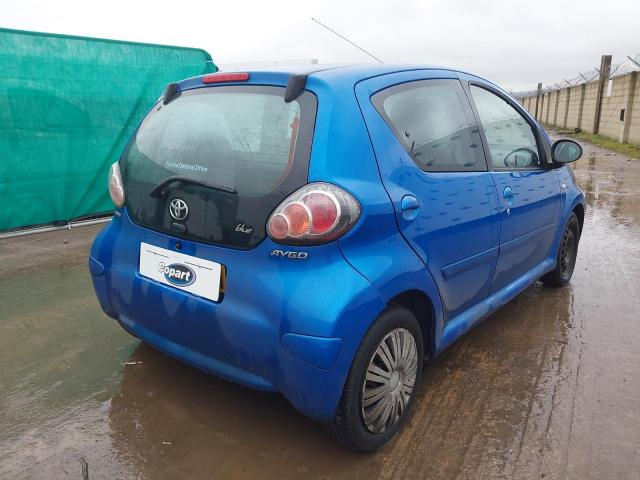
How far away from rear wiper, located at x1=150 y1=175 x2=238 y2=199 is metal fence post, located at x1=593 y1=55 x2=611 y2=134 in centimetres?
2492

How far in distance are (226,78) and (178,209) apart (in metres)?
0.64

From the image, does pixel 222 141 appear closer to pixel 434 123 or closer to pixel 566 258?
pixel 434 123

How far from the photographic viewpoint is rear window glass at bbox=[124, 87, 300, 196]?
6.82 feet

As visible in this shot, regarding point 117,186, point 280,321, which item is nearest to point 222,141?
point 117,186

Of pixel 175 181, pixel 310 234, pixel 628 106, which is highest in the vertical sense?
pixel 628 106

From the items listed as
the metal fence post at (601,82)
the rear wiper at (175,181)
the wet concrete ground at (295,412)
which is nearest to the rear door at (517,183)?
the wet concrete ground at (295,412)

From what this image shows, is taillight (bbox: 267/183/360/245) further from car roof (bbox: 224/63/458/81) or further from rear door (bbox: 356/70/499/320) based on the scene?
car roof (bbox: 224/63/458/81)

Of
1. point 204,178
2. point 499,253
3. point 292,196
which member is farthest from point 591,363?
point 204,178

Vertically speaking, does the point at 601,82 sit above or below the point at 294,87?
above


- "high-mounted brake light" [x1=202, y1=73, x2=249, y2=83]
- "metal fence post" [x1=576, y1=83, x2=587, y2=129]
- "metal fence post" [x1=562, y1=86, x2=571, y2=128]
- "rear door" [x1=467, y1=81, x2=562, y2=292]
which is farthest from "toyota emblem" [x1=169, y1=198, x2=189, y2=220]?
"metal fence post" [x1=562, y1=86, x2=571, y2=128]

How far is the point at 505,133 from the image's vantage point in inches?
127

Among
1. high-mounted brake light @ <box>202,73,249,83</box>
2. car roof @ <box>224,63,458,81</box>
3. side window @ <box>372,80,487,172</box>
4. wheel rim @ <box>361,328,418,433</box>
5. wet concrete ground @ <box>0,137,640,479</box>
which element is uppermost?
car roof @ <box>224,63,458,81</box>

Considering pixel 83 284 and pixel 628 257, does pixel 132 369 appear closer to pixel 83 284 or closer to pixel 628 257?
pixel 83 284

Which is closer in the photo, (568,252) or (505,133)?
(505,133)
